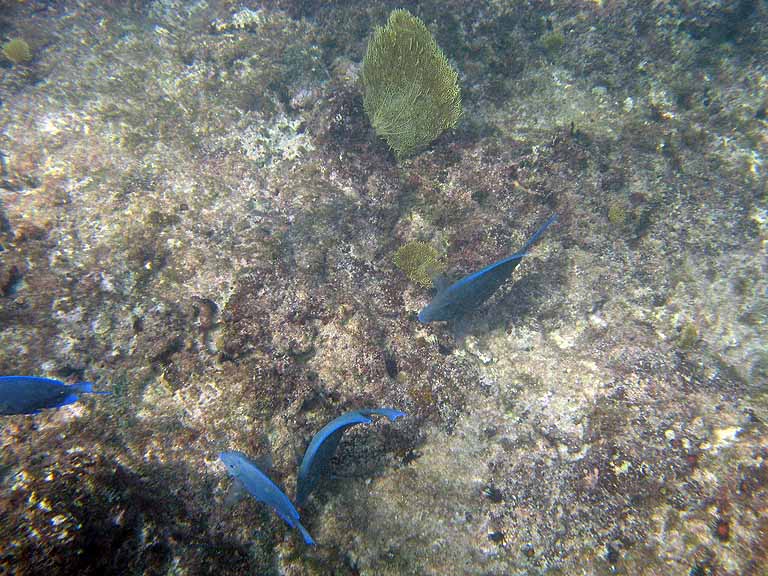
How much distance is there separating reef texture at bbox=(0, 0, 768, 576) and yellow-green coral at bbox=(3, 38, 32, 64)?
0.10m

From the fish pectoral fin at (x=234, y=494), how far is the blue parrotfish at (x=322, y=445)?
407 mm

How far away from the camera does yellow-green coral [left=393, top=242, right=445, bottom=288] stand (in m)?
4.20

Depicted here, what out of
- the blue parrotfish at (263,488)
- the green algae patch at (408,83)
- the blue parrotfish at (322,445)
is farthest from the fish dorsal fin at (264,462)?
the green algae patch at (408,83)

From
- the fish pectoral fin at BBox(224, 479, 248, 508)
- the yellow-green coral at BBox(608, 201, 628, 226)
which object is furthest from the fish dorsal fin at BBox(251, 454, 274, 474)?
the yellow-green coral at BBox(608, 201, 628, 226)

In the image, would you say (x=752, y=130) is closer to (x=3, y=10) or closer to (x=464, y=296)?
(x=464, y=296)

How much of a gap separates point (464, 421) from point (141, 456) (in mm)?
2949

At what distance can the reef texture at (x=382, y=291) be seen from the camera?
282 cm

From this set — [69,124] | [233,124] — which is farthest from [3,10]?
[233,124]

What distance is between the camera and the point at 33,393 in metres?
2.17

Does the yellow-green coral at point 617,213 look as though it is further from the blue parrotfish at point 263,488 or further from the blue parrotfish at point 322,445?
the blue parrotfish at point 263,488

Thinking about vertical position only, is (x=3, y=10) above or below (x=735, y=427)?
above

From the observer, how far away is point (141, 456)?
107 inches

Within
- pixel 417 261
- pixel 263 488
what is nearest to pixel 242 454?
pixel 263 488

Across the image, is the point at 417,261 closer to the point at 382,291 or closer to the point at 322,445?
the point at 382,291
